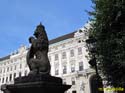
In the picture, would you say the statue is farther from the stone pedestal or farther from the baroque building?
the baroque building

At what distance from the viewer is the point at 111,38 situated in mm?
19250

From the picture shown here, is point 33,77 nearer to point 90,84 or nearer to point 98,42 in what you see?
point 98,42

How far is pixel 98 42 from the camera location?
20.5m

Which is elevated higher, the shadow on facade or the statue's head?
the statue's head

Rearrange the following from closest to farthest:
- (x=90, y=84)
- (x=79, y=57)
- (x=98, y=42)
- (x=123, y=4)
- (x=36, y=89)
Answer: (x=36, y=89)
(x=123, y=4)
(x=98, y=42)
(x=90, y=84)
(x=79, y=57)

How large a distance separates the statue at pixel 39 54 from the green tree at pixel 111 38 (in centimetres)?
866

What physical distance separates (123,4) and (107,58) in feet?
15.0

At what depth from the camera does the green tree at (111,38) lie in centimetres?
1861

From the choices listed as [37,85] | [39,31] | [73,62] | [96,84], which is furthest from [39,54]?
[73,62]

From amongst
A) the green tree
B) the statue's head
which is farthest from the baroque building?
the statue's head

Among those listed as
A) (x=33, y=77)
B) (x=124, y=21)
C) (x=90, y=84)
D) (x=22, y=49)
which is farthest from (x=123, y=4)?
(x=22, y=49)

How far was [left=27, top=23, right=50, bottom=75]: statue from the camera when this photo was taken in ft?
34.0

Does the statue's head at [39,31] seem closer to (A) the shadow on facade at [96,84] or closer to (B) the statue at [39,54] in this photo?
(B) the statue at [39,54]

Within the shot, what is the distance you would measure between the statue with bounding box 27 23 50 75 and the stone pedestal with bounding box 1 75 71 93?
0.51m
